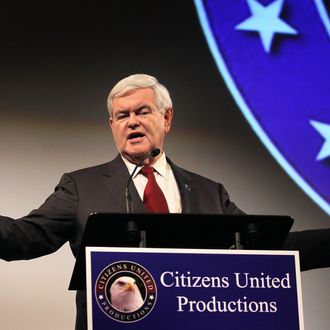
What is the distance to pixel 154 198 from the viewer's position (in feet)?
9.48

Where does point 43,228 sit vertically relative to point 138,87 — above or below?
below

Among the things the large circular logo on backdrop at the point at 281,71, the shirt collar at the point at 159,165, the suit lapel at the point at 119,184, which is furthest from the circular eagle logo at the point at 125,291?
the large circular logo on backdrop at the point at 281,71

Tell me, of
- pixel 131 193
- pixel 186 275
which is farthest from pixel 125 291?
pixel 131 193

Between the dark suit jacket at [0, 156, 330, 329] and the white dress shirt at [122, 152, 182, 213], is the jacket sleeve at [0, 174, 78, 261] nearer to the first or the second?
the dark suit jacket at [0, 156, 330, 329]

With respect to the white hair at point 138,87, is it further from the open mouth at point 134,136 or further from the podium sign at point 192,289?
the podium sign at point 192,289

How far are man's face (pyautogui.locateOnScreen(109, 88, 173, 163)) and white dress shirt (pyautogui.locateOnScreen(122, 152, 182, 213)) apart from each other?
5 cm

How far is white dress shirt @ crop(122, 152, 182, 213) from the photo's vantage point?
294 cm

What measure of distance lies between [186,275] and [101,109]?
1690mm

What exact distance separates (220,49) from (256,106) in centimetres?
29

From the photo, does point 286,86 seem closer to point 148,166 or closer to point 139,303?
point 148,166

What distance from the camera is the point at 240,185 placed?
12.3ft

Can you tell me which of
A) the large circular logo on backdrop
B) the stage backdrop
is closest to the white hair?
the stage backdrop

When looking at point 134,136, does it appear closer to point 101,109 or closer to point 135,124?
point 135,124

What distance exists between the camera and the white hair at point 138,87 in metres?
3.01
